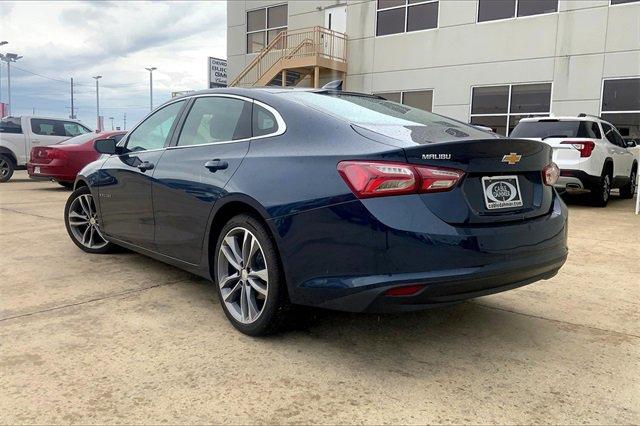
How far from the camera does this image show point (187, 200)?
11.8ft

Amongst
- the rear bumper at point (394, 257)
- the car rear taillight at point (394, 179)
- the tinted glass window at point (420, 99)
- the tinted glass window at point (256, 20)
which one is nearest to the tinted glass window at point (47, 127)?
the tinted glass window at point (256, 20)

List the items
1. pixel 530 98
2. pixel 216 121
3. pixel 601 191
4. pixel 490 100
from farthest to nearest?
→ pixel 490 100 < pixel 530 98 < pixel 601 191 < pixel 216 121

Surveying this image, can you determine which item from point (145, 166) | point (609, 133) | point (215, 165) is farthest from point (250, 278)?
point (609, 133)

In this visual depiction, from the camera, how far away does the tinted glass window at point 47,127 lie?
1391cm

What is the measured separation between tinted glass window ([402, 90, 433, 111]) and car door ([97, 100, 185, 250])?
12146 millimetres

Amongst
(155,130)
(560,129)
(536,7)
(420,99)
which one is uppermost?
(536,7)

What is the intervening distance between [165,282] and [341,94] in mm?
2041

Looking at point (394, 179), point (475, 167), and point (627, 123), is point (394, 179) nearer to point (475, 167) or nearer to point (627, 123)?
point (475, 167)

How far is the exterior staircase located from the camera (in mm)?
16562

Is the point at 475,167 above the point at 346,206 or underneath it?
above

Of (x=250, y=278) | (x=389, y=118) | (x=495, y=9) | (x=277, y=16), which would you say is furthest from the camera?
(x=277, y=16)

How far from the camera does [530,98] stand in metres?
Result: 14.0

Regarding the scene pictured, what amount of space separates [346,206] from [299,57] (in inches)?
594

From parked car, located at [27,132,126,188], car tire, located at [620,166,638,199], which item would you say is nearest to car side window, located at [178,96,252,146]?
parked car, located at [27,132,126,188]
